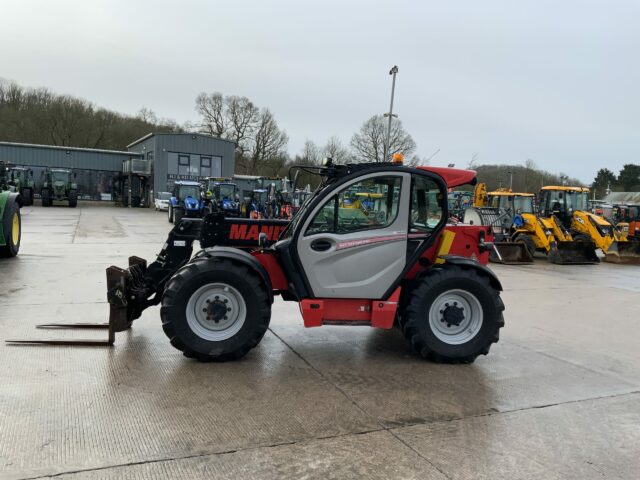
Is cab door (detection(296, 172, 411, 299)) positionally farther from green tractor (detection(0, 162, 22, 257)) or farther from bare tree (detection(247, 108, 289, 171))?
bare tree (detection(247, 108, 289, 171))

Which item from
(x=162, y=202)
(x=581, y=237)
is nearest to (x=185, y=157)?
(x=162, y=202)

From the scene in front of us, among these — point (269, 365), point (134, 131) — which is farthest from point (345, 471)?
point (134, 131)

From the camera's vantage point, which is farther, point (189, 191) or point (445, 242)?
point (189, 191)

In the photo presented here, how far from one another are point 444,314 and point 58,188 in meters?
38.0

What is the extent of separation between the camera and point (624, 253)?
1816cm

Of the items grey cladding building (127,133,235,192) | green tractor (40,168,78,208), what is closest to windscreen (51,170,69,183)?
green tractor (40,168,78,208)

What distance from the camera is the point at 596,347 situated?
6.27 m

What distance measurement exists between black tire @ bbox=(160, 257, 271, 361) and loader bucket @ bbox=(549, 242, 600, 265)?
13035mm

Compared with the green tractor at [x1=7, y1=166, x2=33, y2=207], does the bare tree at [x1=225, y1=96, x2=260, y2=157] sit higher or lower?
higher

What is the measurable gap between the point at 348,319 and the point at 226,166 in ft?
136

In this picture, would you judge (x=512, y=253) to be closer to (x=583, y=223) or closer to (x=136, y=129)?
(x=583, y=223)

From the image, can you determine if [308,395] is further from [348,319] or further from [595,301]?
[595,301]

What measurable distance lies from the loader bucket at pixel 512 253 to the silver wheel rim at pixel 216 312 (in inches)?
463

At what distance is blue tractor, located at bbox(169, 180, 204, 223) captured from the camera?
2559 cm
